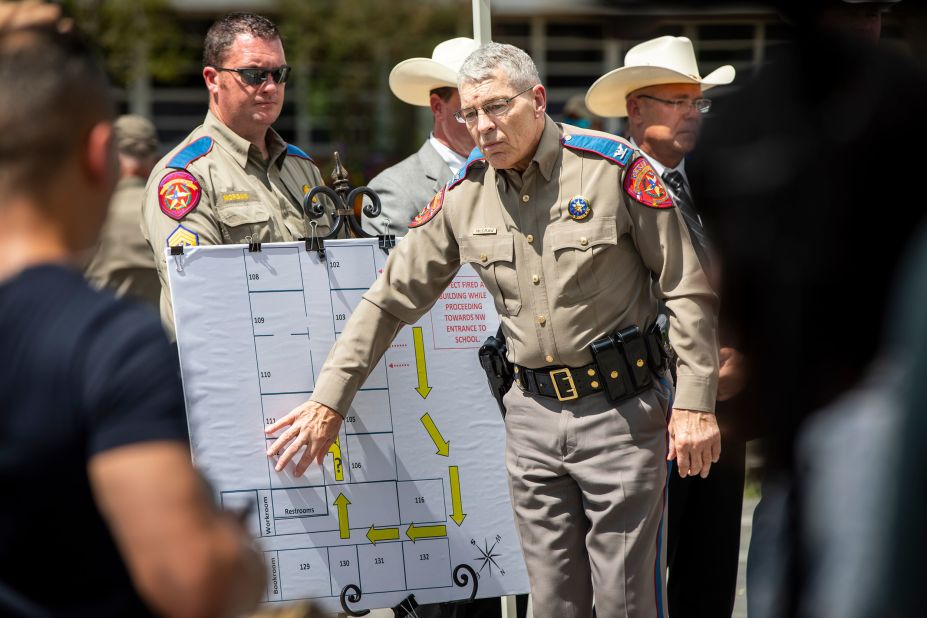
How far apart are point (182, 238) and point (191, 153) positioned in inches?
16.4

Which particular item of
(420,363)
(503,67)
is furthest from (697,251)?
(420,363)

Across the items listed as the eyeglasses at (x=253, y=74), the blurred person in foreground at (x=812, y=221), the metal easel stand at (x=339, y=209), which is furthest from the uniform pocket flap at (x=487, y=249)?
the blurred person in foreground at (x=812, y=221)

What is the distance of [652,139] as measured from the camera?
5.11 meters

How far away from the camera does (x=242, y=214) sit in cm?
434

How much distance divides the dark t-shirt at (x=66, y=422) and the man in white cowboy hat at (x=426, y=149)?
11.1 ft

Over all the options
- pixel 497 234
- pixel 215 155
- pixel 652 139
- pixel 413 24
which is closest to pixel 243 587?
pixel 497 234

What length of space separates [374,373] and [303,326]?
0.30m

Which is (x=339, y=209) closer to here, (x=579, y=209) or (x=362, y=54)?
(x=579, y=209)

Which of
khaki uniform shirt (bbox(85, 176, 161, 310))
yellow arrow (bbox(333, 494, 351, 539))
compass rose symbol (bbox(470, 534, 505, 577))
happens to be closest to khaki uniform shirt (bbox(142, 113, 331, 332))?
yellow arrow (bbox(333, 494, 351, 539))

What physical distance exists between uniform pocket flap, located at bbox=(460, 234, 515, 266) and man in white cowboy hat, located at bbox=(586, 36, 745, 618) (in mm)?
605

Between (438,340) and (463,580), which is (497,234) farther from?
(463,580)

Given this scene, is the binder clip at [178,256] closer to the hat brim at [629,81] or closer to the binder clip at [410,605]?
the binder clip at [410,605]

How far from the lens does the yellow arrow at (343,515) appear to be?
4141 millimetres

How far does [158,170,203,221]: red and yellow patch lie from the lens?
4191mm
